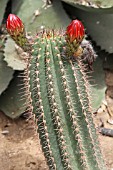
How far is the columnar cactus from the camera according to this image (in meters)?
2.57

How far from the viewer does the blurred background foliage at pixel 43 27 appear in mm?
3830

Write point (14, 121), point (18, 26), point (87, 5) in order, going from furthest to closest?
point (14, 121), point (87, 5), point (18, 26)

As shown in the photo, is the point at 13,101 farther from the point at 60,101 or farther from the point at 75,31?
the point at 75,31

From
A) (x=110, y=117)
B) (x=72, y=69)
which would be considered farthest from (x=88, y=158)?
(x=110, y=117)

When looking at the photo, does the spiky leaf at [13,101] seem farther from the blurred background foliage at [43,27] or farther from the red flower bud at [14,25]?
the red flower bud at [14,25]

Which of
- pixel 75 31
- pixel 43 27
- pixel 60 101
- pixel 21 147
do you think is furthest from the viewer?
pixel 43 27

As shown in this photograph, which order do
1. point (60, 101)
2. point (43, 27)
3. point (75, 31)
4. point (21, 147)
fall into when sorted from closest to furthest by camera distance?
1. point (75, 31)
2. point (60, 101)
3. point (21, 147)
4. point (43, 27)

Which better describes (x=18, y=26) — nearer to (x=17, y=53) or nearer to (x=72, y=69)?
(x=72, y=69)

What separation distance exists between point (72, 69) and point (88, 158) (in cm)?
47

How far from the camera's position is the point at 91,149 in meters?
2.68

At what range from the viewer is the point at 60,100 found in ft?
8.48

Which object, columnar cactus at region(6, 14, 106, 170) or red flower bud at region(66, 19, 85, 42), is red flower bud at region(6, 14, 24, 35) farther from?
red flower bud at region(66, 19, 85, 42)

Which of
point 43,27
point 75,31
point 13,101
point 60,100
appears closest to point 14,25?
point 75,31

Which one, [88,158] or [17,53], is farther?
[17,53]
